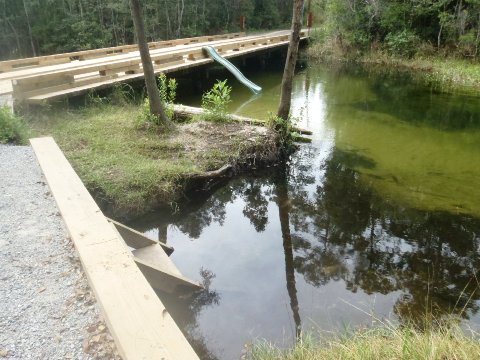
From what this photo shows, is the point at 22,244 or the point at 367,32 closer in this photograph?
the point at 22,244

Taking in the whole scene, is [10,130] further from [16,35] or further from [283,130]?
[16,35]

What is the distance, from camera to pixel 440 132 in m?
9.09

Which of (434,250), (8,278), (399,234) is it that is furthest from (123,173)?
(434,250)

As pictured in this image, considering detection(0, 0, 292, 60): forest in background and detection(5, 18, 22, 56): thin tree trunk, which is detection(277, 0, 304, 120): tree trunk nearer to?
detection(0, 0, 292, 60): forest in background

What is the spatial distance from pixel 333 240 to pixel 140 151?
10.9 feet

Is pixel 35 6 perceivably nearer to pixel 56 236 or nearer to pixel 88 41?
pixel 88 41

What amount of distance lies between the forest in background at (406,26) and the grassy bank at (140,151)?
40.6 feet

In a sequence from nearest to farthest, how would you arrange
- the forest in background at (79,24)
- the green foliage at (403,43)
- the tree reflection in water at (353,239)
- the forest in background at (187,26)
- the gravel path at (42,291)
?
the gravel path at (42,291)
the tree reflection in water at (353,239)
the forest in background at (187,26)
the forest in background at (79,24)
the green foliage at (403,43)

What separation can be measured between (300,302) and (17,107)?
6.09m

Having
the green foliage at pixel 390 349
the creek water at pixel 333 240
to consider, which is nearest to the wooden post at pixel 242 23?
the creek water at pixel 333 240

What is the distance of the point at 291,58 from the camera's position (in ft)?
22.7

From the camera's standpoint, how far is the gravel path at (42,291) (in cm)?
204

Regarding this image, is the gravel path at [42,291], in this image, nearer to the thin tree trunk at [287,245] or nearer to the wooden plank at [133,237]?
the wooden plank at [133,237]

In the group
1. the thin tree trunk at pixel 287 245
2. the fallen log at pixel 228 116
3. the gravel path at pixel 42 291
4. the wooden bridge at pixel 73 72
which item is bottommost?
the thin tree trunk at pixel 287 245
